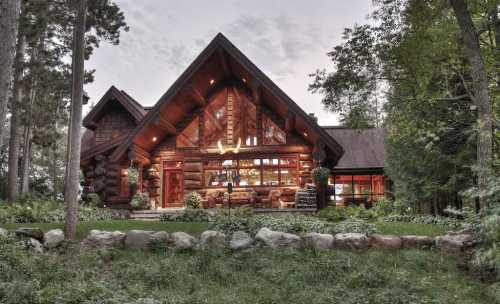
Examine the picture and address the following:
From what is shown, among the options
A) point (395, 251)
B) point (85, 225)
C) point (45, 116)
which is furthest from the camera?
point (45, 116)

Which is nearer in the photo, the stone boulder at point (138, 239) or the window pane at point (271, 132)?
the stone boulder at point (138, 239)

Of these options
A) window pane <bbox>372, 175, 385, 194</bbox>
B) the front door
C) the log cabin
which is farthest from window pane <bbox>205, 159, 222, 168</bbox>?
window pane <bbox>372, 175, 385, 194</bbox>

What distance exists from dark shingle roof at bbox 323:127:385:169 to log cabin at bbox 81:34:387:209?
14.0 ft

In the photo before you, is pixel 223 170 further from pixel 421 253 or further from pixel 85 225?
pixel 421 253

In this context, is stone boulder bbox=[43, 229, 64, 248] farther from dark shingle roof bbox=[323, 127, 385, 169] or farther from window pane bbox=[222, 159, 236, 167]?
dark shingle roof bbox=[323, 127, 385, 169]

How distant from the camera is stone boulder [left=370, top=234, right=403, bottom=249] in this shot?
8391 millimetres

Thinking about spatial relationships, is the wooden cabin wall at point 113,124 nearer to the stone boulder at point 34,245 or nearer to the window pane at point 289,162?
the window pane at point 289,162

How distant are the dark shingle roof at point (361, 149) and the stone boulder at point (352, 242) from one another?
1159 centimetres

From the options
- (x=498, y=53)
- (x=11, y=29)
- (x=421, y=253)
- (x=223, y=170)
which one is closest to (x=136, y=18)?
(x=223, y=170)

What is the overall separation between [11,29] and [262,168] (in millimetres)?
11881

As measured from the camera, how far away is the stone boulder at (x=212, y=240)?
845 centimetres

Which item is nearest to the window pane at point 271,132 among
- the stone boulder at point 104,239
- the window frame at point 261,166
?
the window frame at point 261,166

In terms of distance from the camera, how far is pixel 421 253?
7.62 m

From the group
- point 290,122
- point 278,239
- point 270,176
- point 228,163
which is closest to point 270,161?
point 270,176
